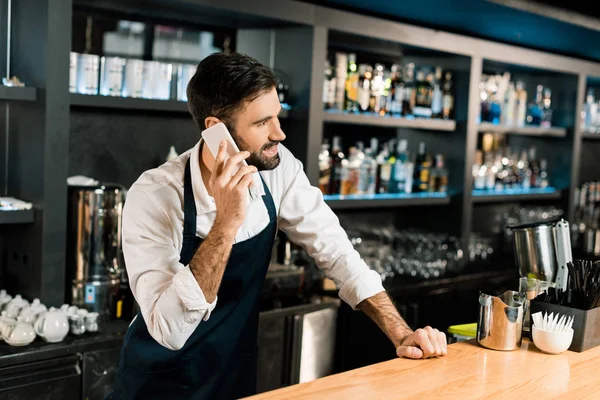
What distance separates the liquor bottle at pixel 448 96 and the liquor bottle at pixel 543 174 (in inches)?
53.1

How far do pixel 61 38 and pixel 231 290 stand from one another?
1275 mm

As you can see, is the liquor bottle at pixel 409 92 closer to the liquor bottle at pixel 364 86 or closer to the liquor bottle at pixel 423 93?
the liquor bottle at pixel 423 93

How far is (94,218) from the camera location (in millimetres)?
2936

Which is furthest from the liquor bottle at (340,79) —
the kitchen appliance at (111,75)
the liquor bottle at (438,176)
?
the kitchen appliance at (111,75)

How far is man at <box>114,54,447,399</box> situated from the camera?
1776 millimetres

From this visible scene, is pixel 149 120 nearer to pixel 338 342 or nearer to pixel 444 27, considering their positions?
pixel 338 342

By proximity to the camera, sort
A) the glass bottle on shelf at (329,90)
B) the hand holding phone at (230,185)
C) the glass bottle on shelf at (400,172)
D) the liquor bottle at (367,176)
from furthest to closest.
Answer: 1. the glass bottle on shelf at (400,172)
2. the liquor bottle at (367,176)
3. the glass bottle on shelf at (329,90)
4. the hand holding phone at (230,185)

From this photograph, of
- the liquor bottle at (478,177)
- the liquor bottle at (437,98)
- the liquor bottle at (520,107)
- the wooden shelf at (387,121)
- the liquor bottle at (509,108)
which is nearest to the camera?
the wooden shelf at (387,121)

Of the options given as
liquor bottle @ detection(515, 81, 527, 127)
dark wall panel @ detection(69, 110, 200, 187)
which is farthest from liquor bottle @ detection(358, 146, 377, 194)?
liquor bottle @ detection(515, 81, 527, 127)

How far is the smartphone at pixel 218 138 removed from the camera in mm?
1803

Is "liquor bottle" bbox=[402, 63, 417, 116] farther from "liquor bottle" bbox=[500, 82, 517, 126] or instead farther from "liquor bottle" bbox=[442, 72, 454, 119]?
"liquor bottle" bbox=[500, 82, 517, 126]

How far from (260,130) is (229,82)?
0.15 m

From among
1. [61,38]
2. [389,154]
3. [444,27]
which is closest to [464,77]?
[444,27]

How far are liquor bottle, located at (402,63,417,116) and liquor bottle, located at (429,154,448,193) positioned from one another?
423 mm
